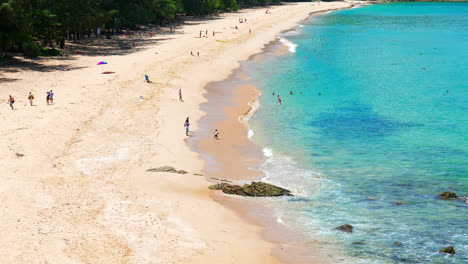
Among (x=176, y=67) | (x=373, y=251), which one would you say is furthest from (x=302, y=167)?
(x=176, y=67)

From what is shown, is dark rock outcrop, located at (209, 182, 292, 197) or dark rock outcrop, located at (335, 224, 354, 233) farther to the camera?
dark rock outcrop, located at (209, 182, 292, 197)

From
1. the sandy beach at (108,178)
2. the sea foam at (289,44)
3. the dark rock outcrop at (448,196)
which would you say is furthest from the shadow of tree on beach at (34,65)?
the dark rock outcrop at (448,196)

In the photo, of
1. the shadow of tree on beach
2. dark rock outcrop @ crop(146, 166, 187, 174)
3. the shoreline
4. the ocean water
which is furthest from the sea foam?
dark rock outcrop @ crop(146, 166, 187, 174)

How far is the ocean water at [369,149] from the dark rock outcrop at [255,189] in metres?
0.74

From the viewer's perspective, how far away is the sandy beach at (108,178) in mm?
22172

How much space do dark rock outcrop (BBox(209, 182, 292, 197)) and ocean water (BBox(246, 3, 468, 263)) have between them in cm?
74

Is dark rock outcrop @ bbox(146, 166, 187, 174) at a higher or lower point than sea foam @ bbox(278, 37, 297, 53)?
lower

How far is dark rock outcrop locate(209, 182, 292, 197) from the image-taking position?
→ 29.4 meters

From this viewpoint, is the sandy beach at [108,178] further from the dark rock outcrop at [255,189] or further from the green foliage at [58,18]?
the green foliage at [58,18]

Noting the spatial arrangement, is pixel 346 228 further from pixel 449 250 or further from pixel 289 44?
pixel 289 44

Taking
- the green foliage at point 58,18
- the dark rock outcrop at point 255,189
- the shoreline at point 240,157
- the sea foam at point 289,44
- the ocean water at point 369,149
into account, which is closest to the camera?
the shoreline at point 240,157

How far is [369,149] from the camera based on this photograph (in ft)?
127

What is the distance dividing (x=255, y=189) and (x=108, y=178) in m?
8.32

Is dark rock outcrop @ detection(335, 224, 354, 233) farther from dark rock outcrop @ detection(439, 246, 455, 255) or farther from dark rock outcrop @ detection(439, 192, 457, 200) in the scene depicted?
dark rock outcrop @ detection(439, 192, 457, 200)
